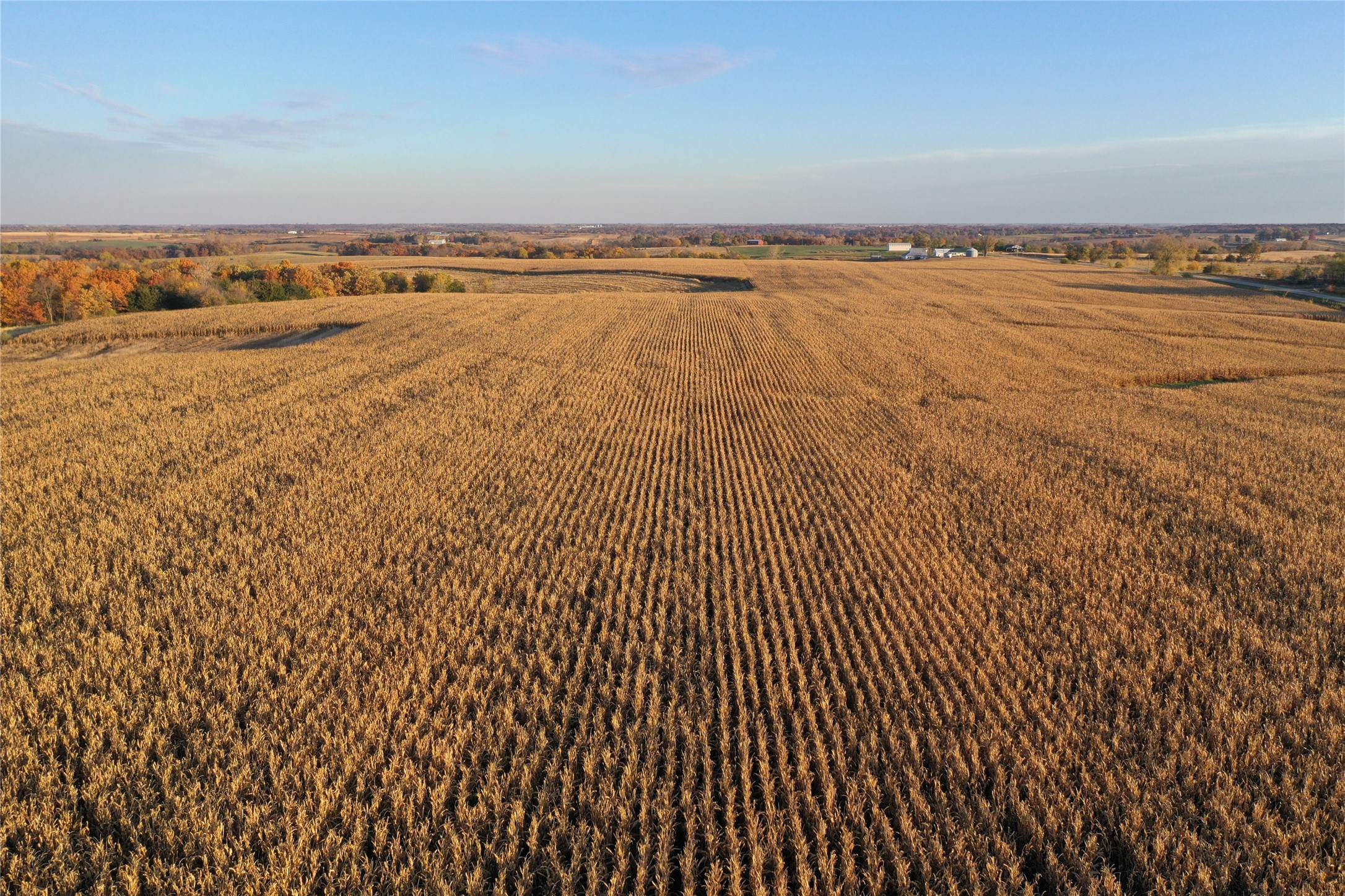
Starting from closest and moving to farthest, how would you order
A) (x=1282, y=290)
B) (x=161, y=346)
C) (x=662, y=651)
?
(x=662, y=651) → (x=161, y=346) → (x=1282, y=290)

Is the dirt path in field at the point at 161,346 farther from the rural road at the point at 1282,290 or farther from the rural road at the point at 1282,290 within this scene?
the rural road at the point at 1282,290

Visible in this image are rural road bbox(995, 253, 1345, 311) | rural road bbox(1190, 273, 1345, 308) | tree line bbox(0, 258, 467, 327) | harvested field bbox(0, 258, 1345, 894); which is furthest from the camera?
rural road bbox(1190, 273, 1345, 308)

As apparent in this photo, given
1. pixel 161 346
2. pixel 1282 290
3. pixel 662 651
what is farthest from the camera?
pixel 1282 290

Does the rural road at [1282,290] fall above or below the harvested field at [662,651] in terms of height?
above

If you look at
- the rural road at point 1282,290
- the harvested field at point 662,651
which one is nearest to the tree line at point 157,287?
the harvested field at point 662,651

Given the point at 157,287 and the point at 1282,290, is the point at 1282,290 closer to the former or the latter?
the point at 1282,290

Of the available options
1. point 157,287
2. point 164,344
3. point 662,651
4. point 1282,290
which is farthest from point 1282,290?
point 157,287

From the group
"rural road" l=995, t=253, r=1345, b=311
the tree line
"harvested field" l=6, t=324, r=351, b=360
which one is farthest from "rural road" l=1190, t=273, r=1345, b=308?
the tree line

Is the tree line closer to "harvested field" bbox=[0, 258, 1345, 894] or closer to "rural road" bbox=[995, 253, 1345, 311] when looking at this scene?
"harvested field" bbox=[0, 258, 1345, 894]

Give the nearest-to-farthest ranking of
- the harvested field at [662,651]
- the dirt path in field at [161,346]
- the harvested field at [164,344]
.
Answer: the harvested field at [662,651] < the dirt path in field at [161,346] < the harvested field at [164,344]
